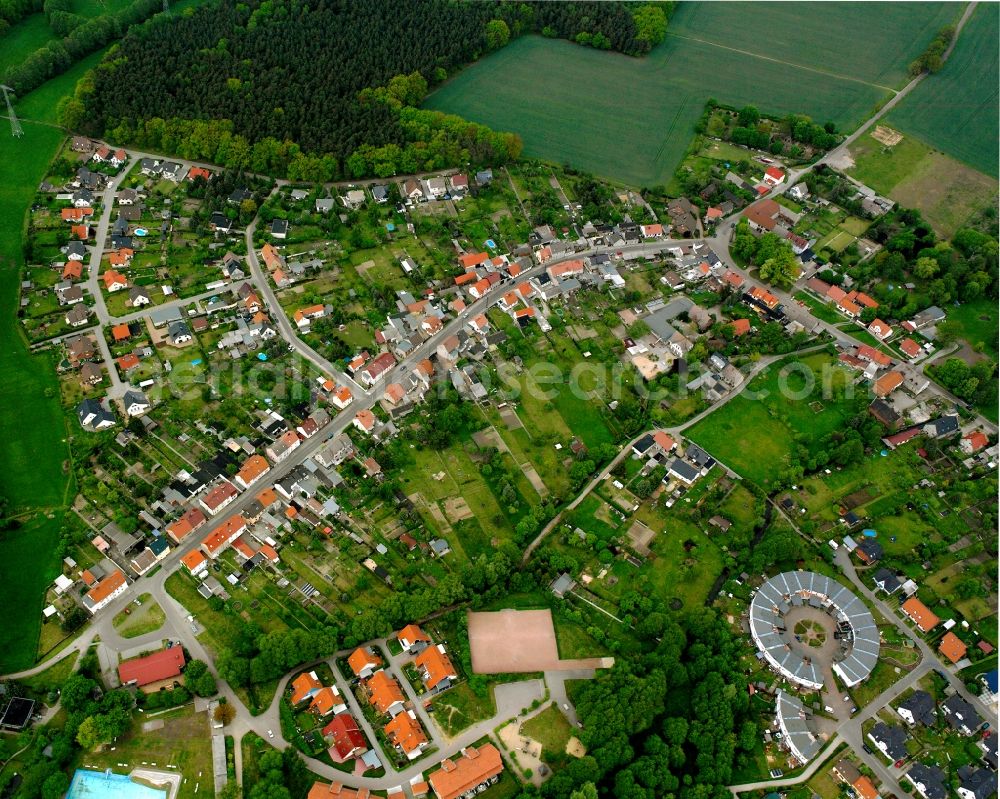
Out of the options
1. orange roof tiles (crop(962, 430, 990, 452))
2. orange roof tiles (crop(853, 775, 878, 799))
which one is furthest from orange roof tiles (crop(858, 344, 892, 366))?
orange roof tiles (crop(853, 775, 878, 799))

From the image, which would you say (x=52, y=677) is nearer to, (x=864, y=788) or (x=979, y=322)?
(x=864, y=788)

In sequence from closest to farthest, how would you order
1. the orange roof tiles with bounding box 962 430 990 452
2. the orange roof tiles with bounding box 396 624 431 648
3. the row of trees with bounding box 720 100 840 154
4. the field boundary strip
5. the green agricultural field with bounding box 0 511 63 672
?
1. the green agricultural field with bounding box 0 511 63 672
2. the orange roof tiles with bounding box 396 624 431 648
3. the orange roof tiles with bounding box 962 430 990 452
4. the row of trees with bounding box 720 100 840 154
5. the field boundary strip

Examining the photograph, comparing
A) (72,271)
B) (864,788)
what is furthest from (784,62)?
(864,788)

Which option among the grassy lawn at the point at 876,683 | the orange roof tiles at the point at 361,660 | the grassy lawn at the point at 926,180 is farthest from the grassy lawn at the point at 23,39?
the grassy lawn at the point at 876,683

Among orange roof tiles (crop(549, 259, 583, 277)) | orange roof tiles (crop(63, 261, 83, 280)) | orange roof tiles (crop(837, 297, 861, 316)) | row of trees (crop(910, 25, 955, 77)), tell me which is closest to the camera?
orange roof tiles (crop(63, 261, 83, 280))

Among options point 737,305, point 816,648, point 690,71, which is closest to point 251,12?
point 690,71

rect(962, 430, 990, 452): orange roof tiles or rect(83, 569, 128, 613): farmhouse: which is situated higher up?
rect(962, 430, 990, 452): orange roof tiles

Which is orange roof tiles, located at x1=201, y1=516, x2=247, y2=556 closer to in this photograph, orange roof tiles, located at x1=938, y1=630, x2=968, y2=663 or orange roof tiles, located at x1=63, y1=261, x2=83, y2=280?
orange roof tiles, located at x1=63, y1=261, x2=83, y2=280

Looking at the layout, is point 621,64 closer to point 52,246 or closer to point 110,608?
point 52,246
